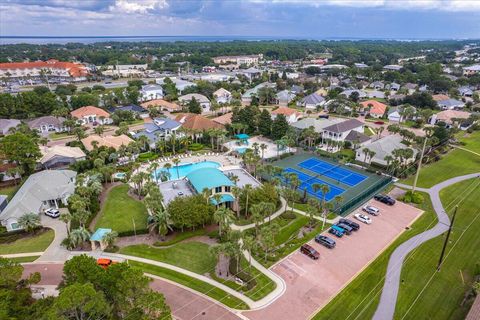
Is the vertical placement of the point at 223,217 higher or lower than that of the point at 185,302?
higher

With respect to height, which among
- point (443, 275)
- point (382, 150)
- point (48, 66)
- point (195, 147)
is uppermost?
point (48, 66)

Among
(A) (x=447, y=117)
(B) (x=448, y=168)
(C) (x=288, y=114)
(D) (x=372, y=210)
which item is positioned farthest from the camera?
(C) (x=288, y=114)

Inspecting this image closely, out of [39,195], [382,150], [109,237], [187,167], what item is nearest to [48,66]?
[187,167]

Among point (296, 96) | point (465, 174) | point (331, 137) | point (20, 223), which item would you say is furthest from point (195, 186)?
point (296, 96)

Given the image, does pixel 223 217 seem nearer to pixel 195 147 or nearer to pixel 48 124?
pixel 195 147

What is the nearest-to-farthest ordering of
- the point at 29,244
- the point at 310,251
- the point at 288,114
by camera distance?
the point at 310,251 < the point at 29,244 < the point at 288,114

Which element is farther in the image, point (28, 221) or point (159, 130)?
point (159, 130)

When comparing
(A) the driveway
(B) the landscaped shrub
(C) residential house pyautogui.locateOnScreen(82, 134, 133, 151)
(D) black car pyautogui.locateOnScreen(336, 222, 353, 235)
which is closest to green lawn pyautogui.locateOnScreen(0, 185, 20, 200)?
(C) residential house pyautogui.locateOnScreen(82, 134, 133, 151)
